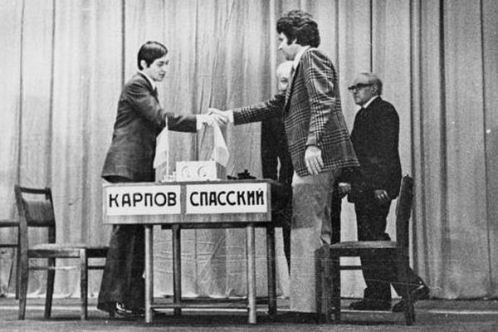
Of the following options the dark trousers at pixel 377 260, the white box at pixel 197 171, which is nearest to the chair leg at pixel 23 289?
the white box at pixel 197 171

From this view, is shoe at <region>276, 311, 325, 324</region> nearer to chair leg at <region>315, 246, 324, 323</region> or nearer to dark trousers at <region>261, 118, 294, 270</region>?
chair leg at <region>315, 246, 324, 323</region>

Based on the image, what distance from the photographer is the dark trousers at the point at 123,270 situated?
4406 mm

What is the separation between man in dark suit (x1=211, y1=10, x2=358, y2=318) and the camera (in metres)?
3.84

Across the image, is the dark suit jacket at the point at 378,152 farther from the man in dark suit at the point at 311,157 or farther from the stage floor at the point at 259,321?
the man in dark suit at the point at 311,157

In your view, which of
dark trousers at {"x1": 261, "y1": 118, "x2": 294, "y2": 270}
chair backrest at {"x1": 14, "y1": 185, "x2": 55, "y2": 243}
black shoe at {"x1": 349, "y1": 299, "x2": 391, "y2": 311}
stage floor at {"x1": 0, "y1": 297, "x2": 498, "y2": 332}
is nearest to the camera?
stage floor at {"x1": 0, "y1": 297, "x2": 498, "y2": 332}

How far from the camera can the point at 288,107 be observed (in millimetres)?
4020

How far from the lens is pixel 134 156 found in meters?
4.55

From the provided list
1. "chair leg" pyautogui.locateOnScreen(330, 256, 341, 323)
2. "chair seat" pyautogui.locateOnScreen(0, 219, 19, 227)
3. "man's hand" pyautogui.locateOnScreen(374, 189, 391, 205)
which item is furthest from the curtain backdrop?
"chair leg" pyautogui.locateOnScreen(330, 256, 341, 323)

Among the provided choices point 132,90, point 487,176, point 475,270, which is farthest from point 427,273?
point 132,90

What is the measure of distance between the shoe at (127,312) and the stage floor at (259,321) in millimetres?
73

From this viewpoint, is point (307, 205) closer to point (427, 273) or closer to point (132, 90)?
point (132, 90)

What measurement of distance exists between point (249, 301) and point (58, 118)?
3383 mm

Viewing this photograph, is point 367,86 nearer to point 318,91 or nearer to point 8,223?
point 318,91

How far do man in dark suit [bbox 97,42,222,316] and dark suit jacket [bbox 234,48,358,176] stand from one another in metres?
0.61
